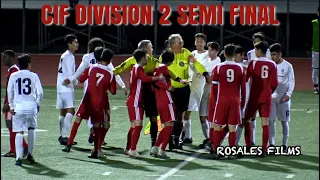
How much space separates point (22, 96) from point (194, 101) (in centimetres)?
356

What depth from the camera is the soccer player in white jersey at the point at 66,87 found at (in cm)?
1817

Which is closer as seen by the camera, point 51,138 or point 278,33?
point 51,138

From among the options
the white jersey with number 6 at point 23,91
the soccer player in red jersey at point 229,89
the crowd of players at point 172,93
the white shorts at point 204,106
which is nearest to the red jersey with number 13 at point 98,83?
the crowd of players at point 172,93

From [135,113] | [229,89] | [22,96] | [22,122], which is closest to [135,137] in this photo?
[135,113]

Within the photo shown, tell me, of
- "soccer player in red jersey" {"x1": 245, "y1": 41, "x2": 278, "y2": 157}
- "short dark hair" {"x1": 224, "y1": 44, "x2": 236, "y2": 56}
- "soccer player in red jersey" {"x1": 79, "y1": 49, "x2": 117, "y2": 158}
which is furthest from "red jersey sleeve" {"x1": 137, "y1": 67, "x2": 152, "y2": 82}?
"soccer player in red jersey" {"x1": 245, "y1": 41, "x2": 278, "y2": 157}

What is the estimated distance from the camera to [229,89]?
16.2 meters

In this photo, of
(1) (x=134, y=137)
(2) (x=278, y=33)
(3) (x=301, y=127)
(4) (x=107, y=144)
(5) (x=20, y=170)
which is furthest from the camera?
(2) (x=278, y=33)

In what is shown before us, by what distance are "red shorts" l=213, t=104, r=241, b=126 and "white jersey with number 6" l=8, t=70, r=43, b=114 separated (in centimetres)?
282

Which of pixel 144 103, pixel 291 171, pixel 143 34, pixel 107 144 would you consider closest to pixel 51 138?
pixel 107 144

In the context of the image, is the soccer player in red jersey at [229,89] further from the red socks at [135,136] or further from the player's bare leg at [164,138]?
the red socks at [135,136]

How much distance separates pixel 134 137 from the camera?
16.7 m

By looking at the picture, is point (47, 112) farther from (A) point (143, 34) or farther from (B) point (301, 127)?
(A) point (143, 34)

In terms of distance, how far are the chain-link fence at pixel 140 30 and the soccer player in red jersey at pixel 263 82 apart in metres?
18.0

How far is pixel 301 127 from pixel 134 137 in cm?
500
